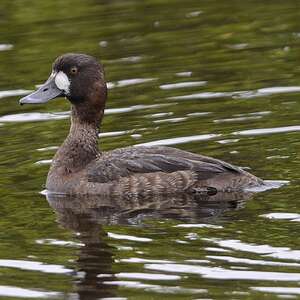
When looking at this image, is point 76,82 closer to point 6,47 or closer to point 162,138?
point 162,138

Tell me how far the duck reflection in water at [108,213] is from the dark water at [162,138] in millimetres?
18

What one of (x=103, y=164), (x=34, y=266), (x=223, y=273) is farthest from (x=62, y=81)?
(x=223, y=273)

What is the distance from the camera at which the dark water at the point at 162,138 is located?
905 cm

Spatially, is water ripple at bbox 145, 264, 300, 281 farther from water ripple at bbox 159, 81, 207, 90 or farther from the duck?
water ripple at bbox 159, 81, 207, 90

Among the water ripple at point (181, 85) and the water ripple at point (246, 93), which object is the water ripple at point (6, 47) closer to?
the water ripple at point (181, 85)

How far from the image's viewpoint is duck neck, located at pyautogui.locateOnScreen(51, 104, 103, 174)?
12.1 meters

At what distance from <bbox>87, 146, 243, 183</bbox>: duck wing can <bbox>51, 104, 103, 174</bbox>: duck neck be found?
307mm

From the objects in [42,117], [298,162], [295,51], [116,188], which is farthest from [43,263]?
[295,51]

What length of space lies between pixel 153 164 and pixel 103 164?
514 mm

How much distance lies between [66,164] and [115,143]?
1.27 metres

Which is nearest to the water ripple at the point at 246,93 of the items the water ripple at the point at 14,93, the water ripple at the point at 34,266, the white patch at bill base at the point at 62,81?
the water ripple at the point at 14,93

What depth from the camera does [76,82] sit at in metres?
12.4

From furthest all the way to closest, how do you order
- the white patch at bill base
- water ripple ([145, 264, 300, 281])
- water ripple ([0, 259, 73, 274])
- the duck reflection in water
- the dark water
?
the white patch at bill base < the duck reflection in water < water ripple ([0, 259, 73, 274]) < the dark water < water ripple ([145, 264, 300, 281])

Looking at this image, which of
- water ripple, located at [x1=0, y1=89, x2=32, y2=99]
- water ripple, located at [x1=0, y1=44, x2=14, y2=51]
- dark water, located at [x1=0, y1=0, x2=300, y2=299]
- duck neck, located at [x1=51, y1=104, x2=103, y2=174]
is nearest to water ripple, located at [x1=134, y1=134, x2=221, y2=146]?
dark water, located at [x1=0, y1=0, x2=300, y2=299]
